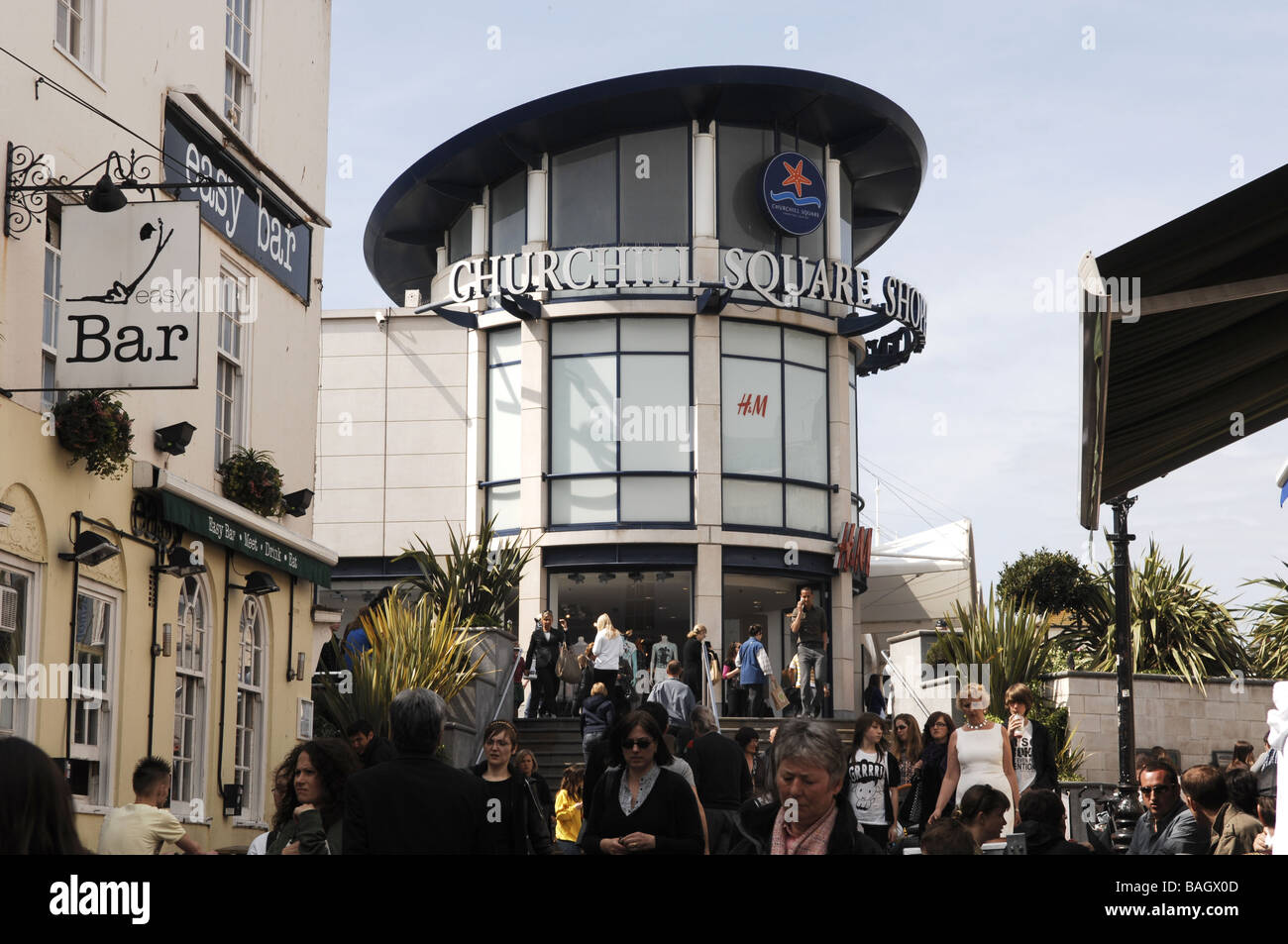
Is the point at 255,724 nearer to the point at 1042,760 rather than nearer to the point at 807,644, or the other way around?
the point at 1042,760

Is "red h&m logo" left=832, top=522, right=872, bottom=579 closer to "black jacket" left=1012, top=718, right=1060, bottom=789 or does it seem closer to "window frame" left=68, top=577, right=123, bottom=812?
"window frame" left=68, top=577, right=123, bottom=812

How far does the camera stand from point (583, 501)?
105 ft

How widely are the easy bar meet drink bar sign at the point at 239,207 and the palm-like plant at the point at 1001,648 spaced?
9.59 meters

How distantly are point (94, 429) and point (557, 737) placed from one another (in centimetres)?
1214

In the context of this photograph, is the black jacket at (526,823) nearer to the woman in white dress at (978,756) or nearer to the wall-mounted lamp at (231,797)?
the woman in white dress at (978,756)

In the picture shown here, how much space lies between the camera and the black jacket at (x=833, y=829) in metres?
5.33

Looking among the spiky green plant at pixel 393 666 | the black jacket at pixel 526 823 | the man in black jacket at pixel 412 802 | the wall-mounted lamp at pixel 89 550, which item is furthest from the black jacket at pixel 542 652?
the man in black jacket at pixel 412 802

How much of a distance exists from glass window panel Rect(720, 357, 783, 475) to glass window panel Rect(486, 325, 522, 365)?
4222mm

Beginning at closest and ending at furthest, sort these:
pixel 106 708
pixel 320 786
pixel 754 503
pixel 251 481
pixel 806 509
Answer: pixel 320 786, pixel 106 708, pixel 251 481, pixel 754 503, pixel 806 509

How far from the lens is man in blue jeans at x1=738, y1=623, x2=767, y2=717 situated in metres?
24.9

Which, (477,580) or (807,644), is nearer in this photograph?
(807,644)

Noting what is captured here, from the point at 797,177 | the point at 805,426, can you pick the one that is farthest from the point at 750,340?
the point at 797,177

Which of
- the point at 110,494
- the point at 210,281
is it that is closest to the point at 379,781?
the point at 110,494
